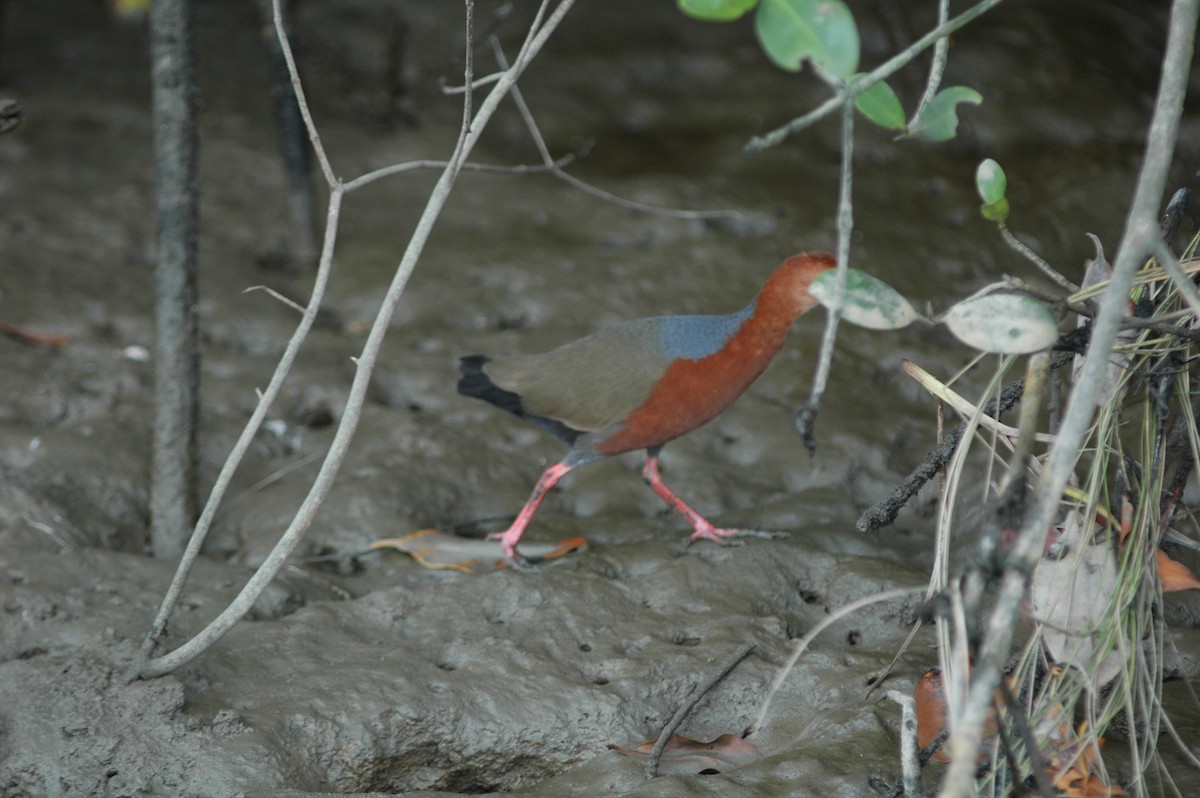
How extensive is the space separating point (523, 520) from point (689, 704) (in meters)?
1.16

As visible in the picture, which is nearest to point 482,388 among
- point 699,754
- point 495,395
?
point 495,395

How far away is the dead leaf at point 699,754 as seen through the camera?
295 centimetres

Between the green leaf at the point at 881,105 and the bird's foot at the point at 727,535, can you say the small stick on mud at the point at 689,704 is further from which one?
the green leaf at the point at 881,105

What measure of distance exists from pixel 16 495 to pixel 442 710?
1909 mm

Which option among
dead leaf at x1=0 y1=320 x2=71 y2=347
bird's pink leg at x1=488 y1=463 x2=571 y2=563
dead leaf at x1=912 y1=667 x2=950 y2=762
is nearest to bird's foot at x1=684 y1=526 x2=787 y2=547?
bird's pink leg at x1=488 y1=463 x2=571 y2=563

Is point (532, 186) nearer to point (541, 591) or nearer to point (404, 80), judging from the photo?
point (404, 80)

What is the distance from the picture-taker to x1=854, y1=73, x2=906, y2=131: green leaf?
2041 millimetres

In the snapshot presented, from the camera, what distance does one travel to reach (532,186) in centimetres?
663

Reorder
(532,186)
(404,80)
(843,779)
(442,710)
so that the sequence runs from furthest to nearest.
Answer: (404,80)
(532,186)
(442,710)
(843,779)

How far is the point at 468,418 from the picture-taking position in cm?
491

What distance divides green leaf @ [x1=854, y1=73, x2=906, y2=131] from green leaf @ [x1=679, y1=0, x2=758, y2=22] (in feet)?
1.09

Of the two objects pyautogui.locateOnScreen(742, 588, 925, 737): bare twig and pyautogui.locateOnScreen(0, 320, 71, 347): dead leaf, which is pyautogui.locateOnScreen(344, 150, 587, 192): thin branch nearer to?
pyautogui.locateOnScreen(742, 588, 925, 737): bare twig

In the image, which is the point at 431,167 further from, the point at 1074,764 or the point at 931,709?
the point at 1074,764

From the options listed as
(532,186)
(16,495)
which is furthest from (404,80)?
(16,495)
